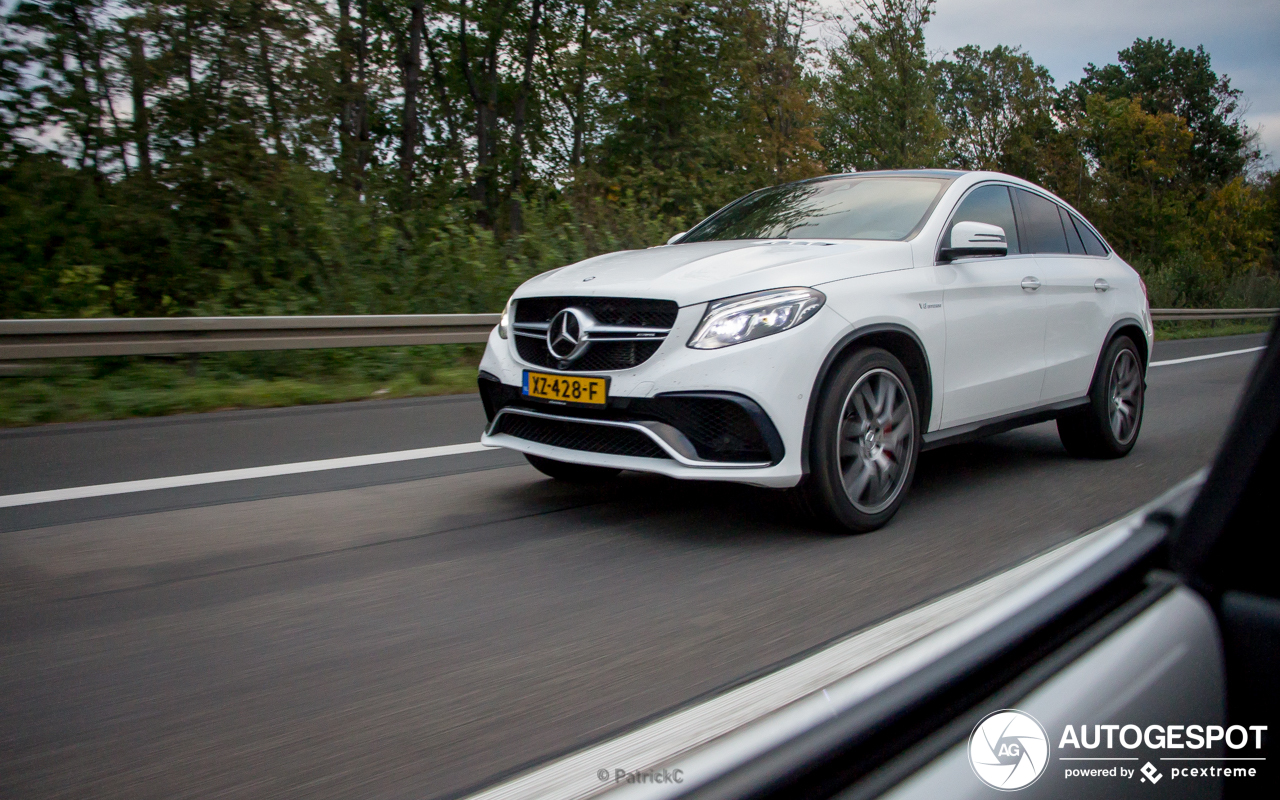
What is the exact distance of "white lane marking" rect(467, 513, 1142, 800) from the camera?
1250mm

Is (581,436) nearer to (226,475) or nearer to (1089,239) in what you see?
(226,475)

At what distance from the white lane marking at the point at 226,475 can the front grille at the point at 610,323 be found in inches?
34.3

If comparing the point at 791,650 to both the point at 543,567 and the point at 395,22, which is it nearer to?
the point at 543,567

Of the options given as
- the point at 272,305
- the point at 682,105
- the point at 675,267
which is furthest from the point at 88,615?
the point at 682,105

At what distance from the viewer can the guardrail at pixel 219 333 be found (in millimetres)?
7309

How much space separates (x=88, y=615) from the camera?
3.14 meters

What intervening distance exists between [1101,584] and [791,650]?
1.56 m

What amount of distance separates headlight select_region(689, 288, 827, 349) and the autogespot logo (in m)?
2.84

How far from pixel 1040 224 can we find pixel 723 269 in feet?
8.83

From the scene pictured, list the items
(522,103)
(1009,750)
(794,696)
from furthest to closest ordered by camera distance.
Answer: (522,103) → (794,696) → (1009,750)

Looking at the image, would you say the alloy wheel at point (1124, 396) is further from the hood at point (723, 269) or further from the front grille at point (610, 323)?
the front grille at point (610, 323)

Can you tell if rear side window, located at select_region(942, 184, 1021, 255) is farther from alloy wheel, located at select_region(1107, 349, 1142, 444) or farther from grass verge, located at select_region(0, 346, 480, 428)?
grass verge, located at select_region(0, 346, 480, 428)

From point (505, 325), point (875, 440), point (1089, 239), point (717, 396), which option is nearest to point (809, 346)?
point (717, 396)

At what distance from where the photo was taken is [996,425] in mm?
5117
